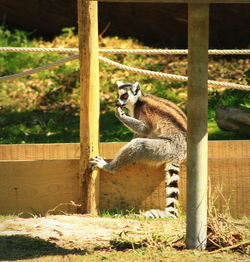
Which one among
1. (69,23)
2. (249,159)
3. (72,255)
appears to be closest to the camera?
(72,255)

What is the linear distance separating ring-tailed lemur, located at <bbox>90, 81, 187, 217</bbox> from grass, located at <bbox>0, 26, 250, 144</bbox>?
→ 1147 mm

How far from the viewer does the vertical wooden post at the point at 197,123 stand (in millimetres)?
3830

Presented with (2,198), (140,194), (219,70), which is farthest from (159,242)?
(219,70)

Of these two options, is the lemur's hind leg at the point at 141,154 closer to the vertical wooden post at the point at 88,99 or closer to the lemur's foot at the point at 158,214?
the vertical wooden post at the point at 88,99

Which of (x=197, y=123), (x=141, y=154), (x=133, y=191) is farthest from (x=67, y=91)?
(x=197, y=123)

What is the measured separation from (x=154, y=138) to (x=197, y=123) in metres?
2.10

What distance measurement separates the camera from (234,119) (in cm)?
701

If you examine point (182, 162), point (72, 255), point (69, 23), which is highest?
point (69, 23)

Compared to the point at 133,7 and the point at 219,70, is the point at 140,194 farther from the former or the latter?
the point at 133,7

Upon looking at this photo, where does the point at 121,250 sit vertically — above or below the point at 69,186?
below

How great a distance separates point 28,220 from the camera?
15.5 ft

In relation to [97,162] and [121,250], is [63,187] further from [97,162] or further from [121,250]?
[121,250]

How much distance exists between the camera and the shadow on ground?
390cm

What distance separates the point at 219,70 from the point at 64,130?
2982 mm
